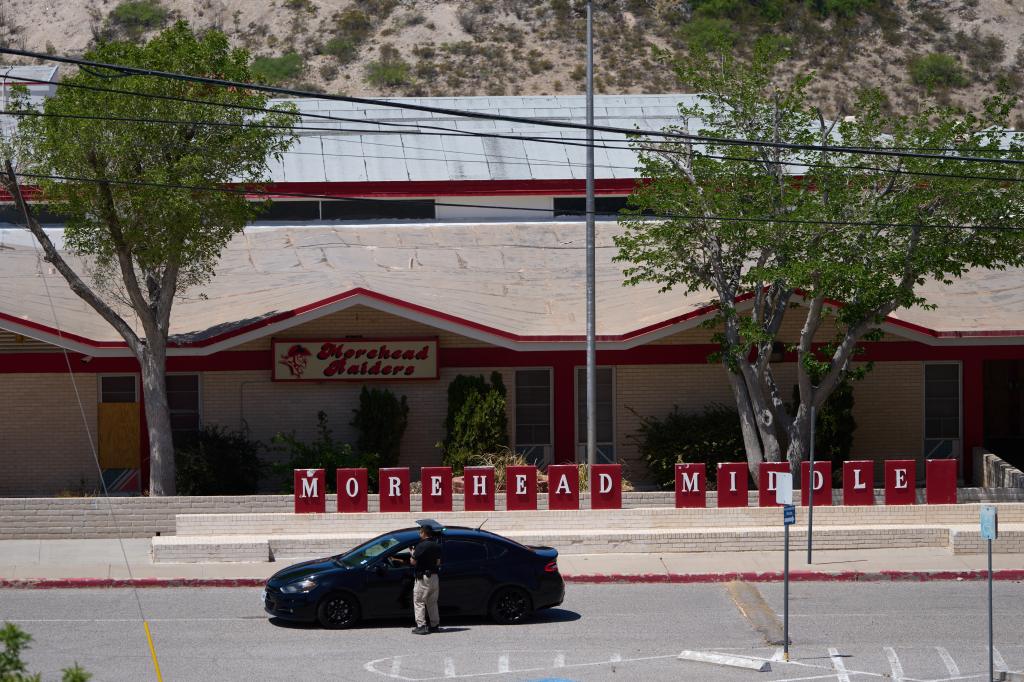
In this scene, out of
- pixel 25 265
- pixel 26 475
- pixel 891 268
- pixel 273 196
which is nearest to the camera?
pixel 891 268

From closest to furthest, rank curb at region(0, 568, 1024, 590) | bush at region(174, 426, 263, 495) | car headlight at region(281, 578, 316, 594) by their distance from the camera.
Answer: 1. car headlight at region(281, 578, 316, 594)
2. curb at region(0, 568, 1024, 590)
3. bush at region(174, 426, 263, 495)

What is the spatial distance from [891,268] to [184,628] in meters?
13.8

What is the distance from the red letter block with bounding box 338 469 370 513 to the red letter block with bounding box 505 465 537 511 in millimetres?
2585

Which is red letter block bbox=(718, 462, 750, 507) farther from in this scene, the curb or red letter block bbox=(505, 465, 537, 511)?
red letter block bbox=(505, 465, 537, 511)

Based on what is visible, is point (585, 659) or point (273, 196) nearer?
point (585, 659)

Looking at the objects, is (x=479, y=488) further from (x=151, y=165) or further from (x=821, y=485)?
(x=151, y=165)

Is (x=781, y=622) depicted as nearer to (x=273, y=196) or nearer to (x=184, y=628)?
(x=184, y=628)

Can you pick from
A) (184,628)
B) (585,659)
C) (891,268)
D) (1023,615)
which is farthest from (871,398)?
(184,628)

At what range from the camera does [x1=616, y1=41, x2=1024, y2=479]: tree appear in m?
25.1

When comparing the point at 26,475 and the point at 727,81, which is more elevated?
the point at 727,81

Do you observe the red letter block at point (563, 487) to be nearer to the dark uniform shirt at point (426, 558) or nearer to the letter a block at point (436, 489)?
the letter a block at point (436, 489)

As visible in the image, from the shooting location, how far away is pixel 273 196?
38.5m

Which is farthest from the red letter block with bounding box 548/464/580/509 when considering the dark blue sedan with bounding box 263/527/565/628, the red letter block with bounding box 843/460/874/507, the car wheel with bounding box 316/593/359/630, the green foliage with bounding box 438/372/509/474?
the car wheel with bounding box 316/593/359/630

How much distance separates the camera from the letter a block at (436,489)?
25.3 metres
